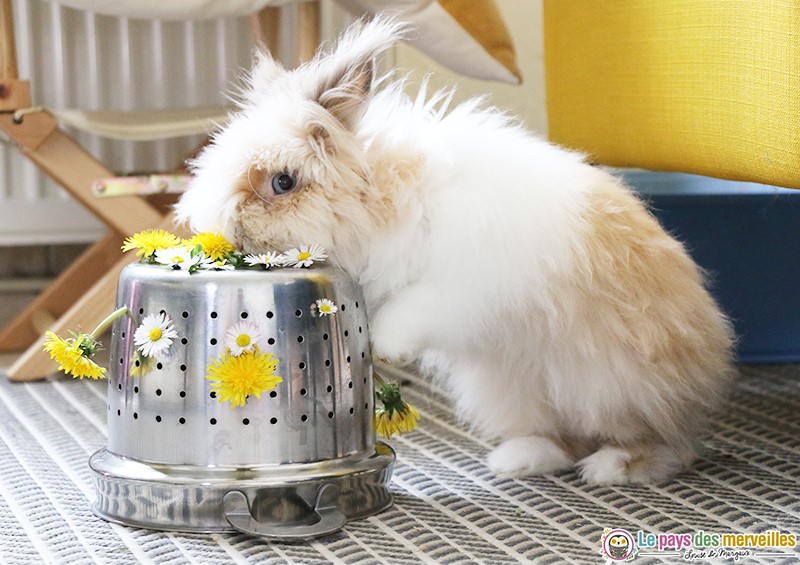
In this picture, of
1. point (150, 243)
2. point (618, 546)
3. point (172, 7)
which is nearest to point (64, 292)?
point (172, 7)

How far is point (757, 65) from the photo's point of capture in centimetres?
123

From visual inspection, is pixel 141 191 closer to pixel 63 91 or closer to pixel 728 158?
pixel 63 91

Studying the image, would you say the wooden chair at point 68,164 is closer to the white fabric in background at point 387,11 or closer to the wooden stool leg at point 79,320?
the wooden stool leg at point 79,320

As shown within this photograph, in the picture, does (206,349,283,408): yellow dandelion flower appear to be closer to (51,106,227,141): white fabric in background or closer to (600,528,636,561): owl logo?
(600,528,636,561): owl logo

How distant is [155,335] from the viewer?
3.57 ft

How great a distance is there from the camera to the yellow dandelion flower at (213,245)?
3.78 feet

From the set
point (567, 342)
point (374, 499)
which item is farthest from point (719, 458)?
point (374, 499)

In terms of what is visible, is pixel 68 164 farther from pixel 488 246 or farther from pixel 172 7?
pixel 488 246

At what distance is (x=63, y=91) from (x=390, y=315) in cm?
132

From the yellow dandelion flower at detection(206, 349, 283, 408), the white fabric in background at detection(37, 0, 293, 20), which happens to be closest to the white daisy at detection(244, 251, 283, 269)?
the yellow dandelion flower at detection(206, 349, 283, 408)

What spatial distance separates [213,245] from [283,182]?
4.3 inches

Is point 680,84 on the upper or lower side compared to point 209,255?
upper

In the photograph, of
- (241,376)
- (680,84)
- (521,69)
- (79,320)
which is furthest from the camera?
(521,69)

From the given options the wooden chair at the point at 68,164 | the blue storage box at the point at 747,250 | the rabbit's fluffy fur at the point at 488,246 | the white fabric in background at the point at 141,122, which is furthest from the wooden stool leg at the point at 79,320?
the blue storage box at the point at 747,250
